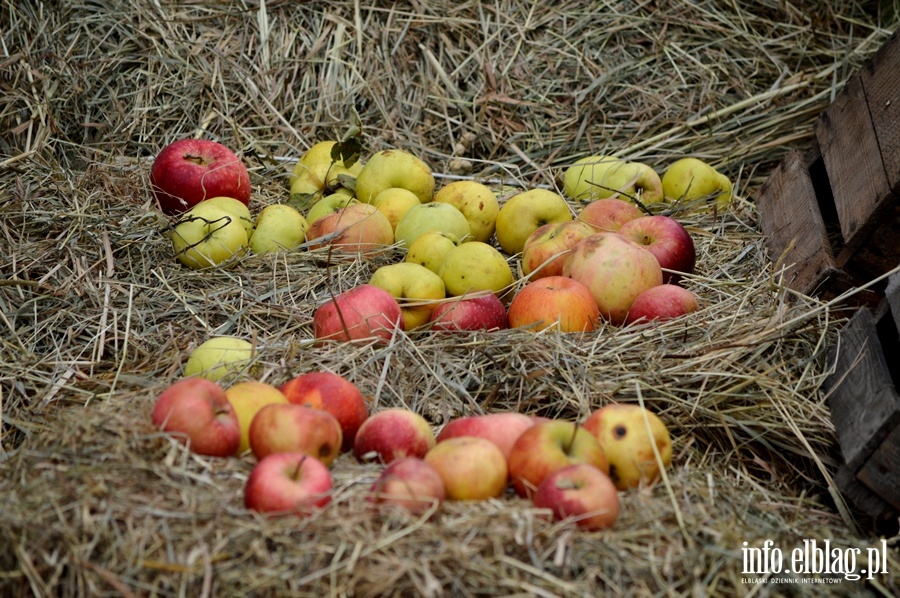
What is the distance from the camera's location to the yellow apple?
159 inches

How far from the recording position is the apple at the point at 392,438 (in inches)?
101

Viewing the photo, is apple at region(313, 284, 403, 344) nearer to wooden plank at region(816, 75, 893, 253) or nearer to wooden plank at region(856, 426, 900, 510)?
wooden plank at region(856, 426, 900, 510)

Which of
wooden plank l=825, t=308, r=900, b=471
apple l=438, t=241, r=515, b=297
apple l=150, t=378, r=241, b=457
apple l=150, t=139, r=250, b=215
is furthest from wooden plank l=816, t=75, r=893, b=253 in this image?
apple l=150, t=139, r=250, b=215

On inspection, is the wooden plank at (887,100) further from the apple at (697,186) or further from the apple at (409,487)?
the apple at (409,487)

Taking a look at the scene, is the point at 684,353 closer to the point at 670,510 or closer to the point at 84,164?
the point at 670,510

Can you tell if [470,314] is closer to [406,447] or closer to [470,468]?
[406,447]

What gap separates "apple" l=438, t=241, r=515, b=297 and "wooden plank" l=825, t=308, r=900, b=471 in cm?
127

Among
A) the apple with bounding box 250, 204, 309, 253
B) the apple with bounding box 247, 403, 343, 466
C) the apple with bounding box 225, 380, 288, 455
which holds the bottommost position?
the apple with bounding box 250, 204, 309, 253

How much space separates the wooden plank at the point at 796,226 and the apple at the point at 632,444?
125cm

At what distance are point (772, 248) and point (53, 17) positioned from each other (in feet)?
12.8

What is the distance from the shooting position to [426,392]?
3.04 meters

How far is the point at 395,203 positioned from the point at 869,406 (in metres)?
2.23

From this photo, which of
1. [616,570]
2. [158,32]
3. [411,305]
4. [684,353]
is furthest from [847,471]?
[158,32]

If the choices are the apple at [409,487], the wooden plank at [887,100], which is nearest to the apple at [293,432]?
the apple at [409,487]
